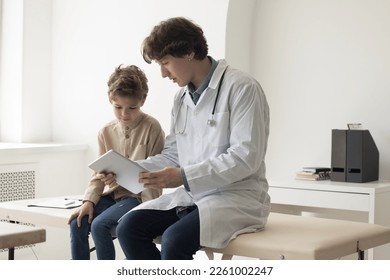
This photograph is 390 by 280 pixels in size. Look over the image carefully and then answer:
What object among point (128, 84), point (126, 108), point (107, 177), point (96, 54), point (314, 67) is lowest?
point (107, 177)

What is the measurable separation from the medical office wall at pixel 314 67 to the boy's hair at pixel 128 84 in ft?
4.18

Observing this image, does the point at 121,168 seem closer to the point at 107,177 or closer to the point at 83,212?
the point at 107,177

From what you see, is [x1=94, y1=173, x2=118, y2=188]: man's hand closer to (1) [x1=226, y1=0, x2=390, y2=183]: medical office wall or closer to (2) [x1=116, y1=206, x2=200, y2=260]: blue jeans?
(2) [x1=116, y1=206, x2=200, y2=260]: blue jeans

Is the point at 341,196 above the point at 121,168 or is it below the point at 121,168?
below

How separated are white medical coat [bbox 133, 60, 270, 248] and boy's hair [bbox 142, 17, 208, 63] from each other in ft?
0.47

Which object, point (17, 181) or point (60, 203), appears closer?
point (60, 203)

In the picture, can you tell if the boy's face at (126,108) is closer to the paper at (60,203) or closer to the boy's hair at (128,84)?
the boy's hair at (128,84)

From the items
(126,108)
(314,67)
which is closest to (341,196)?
(314,67)

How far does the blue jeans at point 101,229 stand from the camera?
9.91ft

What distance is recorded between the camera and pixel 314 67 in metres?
4.31

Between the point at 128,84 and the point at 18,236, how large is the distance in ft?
3.41

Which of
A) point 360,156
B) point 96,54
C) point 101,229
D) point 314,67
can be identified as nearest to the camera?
point 101,229

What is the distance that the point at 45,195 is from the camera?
4988mm

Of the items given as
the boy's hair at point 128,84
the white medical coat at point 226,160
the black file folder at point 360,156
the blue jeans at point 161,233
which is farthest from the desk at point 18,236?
the black file folder at point 360,156
